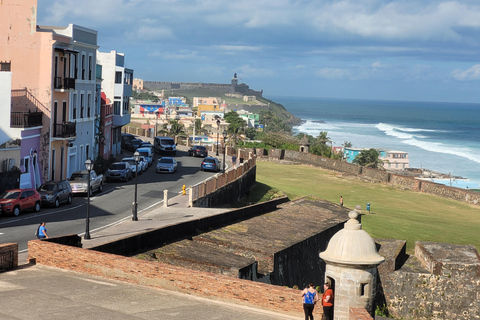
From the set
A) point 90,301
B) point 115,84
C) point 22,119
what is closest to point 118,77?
point 115,84

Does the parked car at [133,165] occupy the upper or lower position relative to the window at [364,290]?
lower

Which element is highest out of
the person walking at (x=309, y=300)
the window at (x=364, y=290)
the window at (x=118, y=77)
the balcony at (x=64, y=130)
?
the window at (x=118, y=77)

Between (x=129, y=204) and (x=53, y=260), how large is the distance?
17.2 metres

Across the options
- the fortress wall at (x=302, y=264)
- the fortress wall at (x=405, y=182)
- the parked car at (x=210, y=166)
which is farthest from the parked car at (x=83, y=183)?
the fortress wall at (x=405, y=182)

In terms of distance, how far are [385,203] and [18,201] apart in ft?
95.9

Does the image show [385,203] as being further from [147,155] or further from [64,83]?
[64,83]

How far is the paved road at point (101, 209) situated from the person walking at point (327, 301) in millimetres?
13020

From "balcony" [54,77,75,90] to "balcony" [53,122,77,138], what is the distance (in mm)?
2259

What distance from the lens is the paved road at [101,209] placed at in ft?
90.7

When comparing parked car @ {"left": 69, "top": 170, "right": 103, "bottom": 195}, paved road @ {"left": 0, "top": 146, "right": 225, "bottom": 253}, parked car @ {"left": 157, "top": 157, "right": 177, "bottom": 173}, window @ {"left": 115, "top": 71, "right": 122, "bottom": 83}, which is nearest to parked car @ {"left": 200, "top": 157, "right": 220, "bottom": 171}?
paved road @ {"left": 0, "top": 146, "right": 225, "bottom": 253}

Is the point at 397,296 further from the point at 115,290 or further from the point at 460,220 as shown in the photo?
the point at 460,220

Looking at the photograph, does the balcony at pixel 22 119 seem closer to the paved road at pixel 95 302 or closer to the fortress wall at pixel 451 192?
the paved road at pixel 95 302

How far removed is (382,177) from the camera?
61.8m

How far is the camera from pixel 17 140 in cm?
3606
